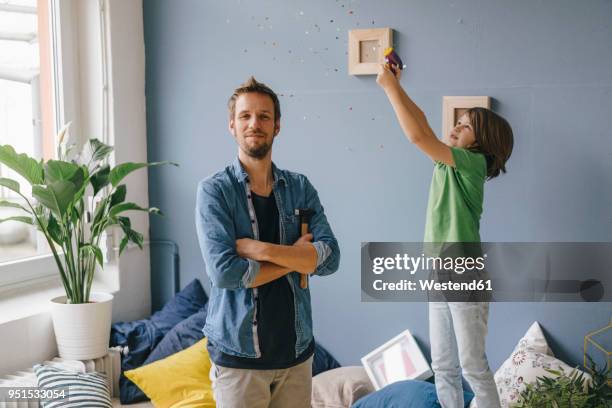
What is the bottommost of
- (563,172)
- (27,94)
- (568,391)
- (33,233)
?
(568,391)

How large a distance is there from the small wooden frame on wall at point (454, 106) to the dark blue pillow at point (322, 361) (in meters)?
1.15

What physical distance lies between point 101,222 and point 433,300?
1.44 m

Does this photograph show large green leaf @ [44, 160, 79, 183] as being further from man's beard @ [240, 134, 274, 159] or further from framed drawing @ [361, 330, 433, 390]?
framed drawing @ [361, 330, 433, 390]

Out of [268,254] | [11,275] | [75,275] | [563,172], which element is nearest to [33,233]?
[11,275]

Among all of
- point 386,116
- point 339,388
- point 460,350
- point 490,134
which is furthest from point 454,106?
point 339,388

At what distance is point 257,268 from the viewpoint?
1.70 meters

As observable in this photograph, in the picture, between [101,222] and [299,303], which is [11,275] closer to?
[101,222]

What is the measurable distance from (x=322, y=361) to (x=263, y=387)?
1.37 m

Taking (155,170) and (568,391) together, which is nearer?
(568,391)

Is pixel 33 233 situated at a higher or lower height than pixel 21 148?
lower

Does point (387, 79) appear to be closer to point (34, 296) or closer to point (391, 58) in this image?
point (391, 58)

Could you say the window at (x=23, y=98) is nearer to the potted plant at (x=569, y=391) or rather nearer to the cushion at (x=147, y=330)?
the cushion at (x=147, y=330)

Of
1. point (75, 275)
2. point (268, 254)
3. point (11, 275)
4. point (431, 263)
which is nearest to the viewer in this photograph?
point (268, 254)

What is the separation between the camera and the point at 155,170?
343 cm
